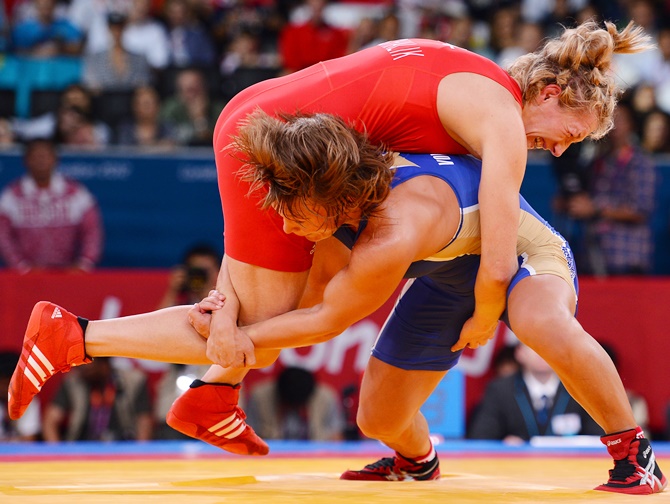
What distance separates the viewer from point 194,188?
6418 millimetres

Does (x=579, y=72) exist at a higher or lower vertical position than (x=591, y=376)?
higher

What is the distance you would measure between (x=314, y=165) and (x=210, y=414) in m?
0.95

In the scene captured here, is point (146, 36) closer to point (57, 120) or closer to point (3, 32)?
point (3, 32)

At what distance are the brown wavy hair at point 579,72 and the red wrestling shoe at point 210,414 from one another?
126 centimetres

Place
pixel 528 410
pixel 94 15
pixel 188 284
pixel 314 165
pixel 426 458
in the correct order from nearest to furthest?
pixel 314 165, pixel 426 458, pixel 528 410, pixel 188 284, pixel 94 15

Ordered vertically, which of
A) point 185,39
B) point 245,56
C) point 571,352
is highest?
point 185,39

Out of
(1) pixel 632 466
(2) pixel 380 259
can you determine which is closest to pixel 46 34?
(2) pixel 380 259

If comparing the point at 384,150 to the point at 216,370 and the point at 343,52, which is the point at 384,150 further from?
the point at 343,52

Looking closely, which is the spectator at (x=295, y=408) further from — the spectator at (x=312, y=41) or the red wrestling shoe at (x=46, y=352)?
the spectator at (x=312, y=41)

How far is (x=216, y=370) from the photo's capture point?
327 centimetres

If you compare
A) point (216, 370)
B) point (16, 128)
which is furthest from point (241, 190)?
point (16, 128)

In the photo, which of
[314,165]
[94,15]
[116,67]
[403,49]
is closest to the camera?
[314,165]

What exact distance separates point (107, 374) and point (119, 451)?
3.15ft

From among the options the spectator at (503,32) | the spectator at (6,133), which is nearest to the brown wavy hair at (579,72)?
the spectator at (6,133)
